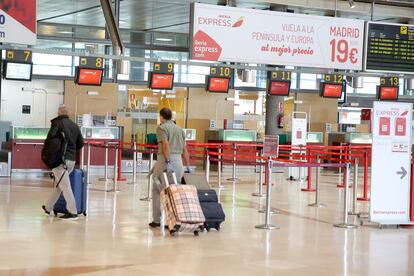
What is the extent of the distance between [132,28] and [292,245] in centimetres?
1809

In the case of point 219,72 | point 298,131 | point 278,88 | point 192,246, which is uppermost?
point 219,72

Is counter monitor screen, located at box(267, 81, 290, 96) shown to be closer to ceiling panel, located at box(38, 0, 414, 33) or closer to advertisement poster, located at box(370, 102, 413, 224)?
ceiling panel, located at box(38, 0, 414, 33)

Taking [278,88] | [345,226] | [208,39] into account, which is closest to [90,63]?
[278,88]

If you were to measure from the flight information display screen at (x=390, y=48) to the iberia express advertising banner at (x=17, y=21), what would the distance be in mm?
5971

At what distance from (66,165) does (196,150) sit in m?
5.73

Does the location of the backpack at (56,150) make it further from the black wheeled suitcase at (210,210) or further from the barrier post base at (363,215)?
the barrier post base at (363,215)

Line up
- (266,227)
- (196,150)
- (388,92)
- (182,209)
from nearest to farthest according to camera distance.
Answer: (182,209)
(266,227)
(196,150)
(388,92)

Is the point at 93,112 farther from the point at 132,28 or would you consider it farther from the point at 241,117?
the point at 241,117

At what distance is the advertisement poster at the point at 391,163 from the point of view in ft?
35.4

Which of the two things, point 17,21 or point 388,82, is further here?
point 388,82

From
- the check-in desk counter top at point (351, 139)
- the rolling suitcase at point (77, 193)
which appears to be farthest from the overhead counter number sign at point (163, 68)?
the rolling suitcase at point (77, 193)

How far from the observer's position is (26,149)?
1902 centimetres

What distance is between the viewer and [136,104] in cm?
2648

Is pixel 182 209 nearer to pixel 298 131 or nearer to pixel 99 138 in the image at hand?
pixel 298 131
